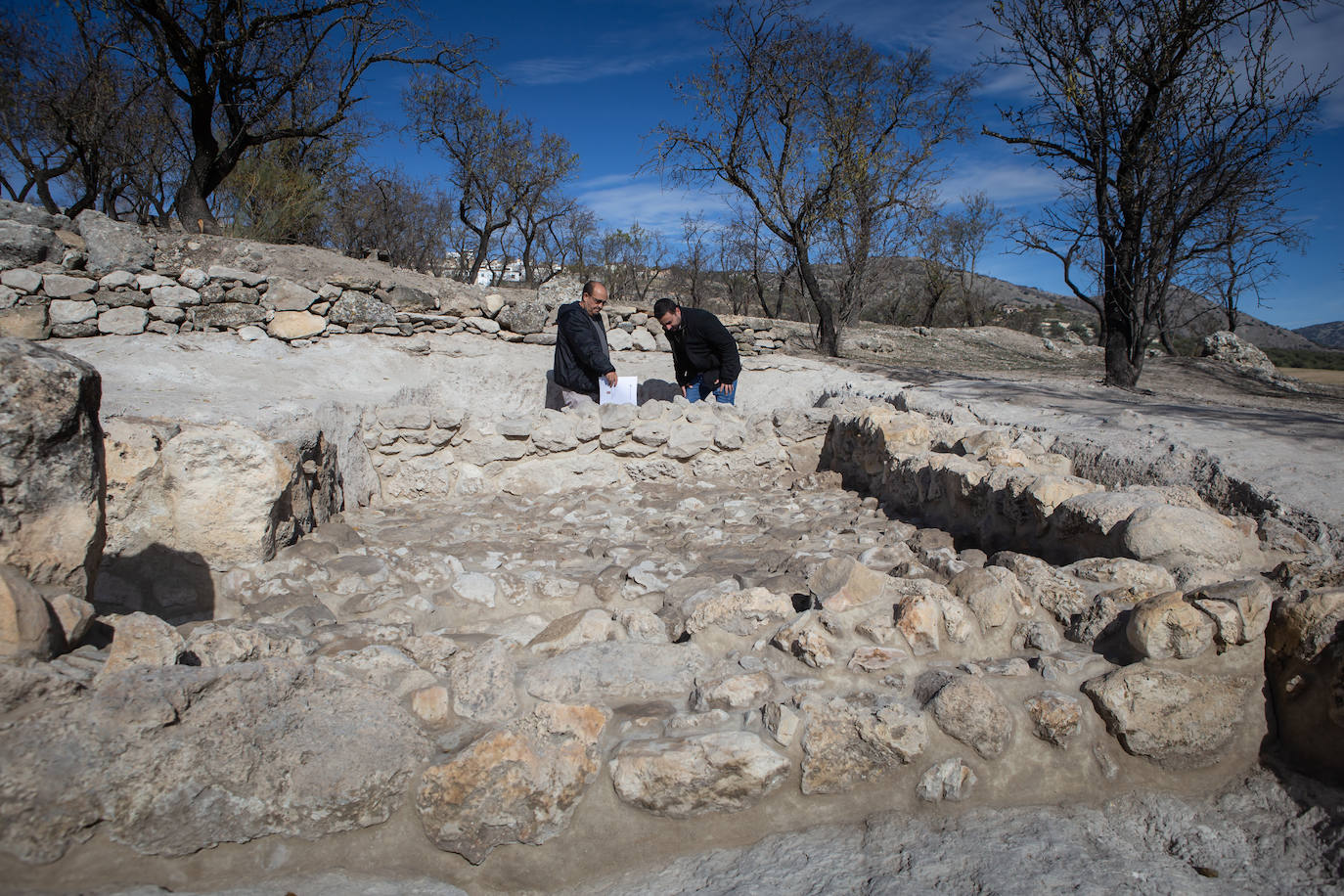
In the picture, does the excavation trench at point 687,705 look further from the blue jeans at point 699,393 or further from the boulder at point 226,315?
the boulder at point 226,315

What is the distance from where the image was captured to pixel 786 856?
5.77ft

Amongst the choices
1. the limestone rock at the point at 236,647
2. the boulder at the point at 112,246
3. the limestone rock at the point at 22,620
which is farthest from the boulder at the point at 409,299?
the limestone rock at the point at 22,620

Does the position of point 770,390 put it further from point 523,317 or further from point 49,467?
point 49,467

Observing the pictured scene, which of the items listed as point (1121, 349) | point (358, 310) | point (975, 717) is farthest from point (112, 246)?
point (1121, 349)

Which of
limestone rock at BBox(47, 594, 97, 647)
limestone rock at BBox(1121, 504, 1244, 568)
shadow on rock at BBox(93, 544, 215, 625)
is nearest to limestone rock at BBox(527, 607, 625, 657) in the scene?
limestone rock at BBox(47, 594, 97, 647)

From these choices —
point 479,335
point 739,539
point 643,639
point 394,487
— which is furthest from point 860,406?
point 479,335

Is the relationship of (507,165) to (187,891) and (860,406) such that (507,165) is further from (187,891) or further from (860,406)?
(187,891)

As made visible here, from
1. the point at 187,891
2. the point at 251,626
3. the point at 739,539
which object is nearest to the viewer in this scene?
the point at 187,891

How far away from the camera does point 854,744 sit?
77.0 inches

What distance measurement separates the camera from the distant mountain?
1161 inches

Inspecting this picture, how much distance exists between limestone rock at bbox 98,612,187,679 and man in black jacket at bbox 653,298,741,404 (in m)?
4.69

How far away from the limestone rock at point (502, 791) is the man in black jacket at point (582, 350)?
4.12 meters

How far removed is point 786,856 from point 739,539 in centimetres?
241

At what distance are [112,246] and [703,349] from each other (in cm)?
582
